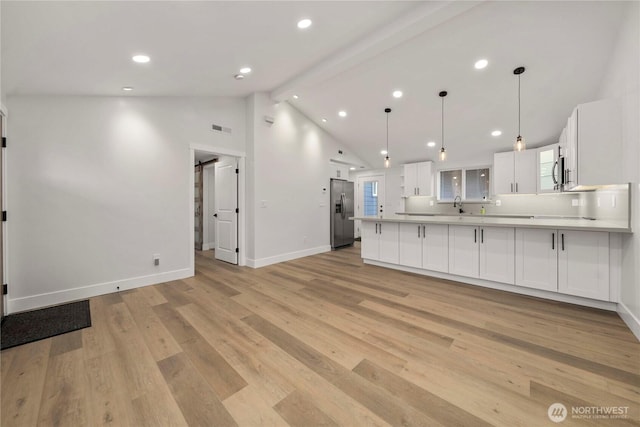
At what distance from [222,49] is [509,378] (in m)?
4.10

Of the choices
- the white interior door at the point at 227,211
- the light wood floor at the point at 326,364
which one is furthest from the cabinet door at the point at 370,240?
the white interior door at the point at 227,211

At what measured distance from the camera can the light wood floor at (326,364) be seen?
144 cm

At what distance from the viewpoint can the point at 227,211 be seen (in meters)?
5.25

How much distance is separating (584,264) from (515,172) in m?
3.55

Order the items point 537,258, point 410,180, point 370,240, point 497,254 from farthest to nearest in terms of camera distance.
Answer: point 410,180 < point 370,240 < point 497,254 < point 537,258

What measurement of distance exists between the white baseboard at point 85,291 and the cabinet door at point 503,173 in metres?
6.89

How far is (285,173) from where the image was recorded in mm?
5402

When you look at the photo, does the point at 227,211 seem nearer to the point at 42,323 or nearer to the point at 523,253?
the point at 42,323

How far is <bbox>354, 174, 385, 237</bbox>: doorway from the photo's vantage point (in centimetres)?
835

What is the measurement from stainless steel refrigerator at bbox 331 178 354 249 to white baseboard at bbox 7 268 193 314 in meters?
3.76

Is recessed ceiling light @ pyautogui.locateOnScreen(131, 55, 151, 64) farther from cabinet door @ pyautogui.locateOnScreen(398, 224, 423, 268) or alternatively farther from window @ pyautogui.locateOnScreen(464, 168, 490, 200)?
window @ pyautogui.locateOnScreen(464, 168, 490, 200)

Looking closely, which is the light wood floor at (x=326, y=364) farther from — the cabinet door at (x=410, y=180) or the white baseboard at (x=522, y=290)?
the cabinet door at (x=410, y=180)

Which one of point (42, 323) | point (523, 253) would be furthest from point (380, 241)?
point (42, 323)

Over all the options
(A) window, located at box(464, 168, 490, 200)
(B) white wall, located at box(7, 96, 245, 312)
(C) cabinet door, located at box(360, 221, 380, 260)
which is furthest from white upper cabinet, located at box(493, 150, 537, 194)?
(B) white wall, located at box(7, 96, 245, 312)
